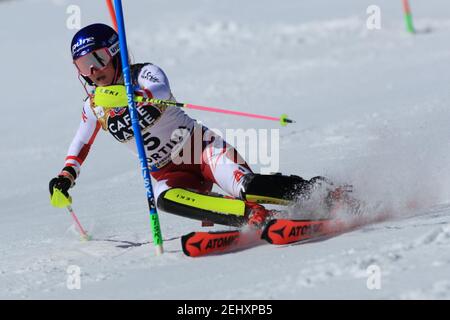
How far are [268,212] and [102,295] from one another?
1312 millimetres

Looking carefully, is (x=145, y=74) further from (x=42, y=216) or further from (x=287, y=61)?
(x=287, y=61)

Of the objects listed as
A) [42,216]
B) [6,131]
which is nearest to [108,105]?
[42,216]

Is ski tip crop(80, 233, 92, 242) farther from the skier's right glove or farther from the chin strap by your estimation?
the chin strap

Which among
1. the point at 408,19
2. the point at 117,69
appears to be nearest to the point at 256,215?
the point at 117,69

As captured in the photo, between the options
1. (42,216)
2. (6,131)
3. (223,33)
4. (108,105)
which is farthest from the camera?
(223,33)

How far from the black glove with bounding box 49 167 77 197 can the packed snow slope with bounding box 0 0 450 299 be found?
1.44 ft

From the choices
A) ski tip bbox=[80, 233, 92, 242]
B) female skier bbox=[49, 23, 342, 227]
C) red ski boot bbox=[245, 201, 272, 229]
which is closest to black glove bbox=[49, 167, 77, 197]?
female skier bbox=[49, 23, 342, 227]

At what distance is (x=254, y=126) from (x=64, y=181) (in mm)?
5458

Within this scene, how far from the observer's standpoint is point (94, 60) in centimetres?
556

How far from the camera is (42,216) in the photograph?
25.7 ft

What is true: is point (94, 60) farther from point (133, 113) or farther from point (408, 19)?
point (408, 19)

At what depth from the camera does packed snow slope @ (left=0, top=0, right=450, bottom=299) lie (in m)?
4.43

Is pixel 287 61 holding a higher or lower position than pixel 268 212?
higher

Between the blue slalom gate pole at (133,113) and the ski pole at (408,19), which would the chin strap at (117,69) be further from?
the ski pole at (408,19)
